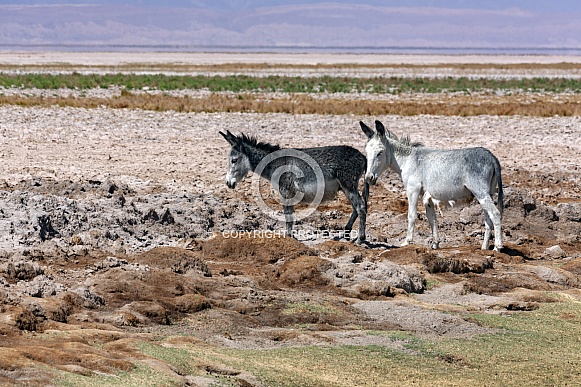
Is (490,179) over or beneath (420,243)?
over

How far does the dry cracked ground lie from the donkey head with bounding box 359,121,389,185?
1088mm

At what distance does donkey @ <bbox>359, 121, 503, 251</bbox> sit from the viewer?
1411 cm

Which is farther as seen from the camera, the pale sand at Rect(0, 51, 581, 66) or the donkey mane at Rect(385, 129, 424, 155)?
the pale sand at Rect(0, 51, 581, 66)

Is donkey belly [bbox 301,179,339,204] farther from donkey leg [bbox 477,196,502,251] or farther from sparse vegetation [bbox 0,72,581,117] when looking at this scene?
sparse vegetation [bbox 0,72,581,117]

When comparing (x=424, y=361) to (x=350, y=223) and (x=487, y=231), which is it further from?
(x=350, y=223)

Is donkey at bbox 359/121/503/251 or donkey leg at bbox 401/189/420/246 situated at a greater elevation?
donkey at bbox 359/121/503/251

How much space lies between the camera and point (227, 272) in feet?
40.3

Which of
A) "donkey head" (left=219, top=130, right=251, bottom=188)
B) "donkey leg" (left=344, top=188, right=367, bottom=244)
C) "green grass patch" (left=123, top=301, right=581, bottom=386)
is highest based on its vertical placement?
"donkey head" (left=219, top=130, right=251, bottom=188)

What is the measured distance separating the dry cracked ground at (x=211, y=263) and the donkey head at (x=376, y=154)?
1.09m

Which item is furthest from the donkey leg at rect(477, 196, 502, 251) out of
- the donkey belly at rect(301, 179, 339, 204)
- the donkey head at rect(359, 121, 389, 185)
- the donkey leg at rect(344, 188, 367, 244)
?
the donkey belly at rect(301, 179, 339, 204)

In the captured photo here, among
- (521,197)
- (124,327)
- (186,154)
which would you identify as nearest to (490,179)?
(521,197)

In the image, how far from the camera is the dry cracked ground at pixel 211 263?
9461 millimetres

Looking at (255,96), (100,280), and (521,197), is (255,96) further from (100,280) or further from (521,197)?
(100,280)

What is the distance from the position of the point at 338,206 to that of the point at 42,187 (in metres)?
5.14
